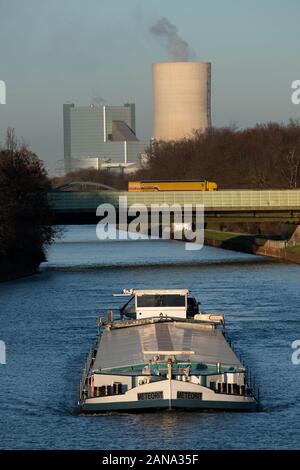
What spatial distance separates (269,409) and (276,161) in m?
115

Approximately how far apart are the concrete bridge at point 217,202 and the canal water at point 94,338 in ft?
11.5

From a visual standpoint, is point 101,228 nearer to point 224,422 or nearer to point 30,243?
point 30,243

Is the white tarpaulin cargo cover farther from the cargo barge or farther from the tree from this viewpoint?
the tree

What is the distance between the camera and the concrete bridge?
104m

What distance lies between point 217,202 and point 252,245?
8.68 meters

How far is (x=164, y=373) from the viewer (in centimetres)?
3984

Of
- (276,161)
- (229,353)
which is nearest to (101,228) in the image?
(276,161)

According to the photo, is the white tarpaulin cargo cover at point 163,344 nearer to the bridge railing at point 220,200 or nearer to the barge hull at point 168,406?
the barge hull at point 168,406

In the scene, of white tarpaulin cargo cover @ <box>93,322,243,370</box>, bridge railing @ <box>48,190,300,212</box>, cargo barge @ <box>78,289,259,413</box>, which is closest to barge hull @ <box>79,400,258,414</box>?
cargo barge @ <box>78,289,259,413</box>

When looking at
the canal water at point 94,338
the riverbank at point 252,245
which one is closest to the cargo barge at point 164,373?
the canal water at point 94,338

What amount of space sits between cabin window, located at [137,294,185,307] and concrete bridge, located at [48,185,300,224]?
48575mm

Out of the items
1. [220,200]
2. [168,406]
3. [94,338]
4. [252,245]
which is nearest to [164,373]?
[168,406]

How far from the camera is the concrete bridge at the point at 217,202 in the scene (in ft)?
342

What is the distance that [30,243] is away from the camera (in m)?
94.9
